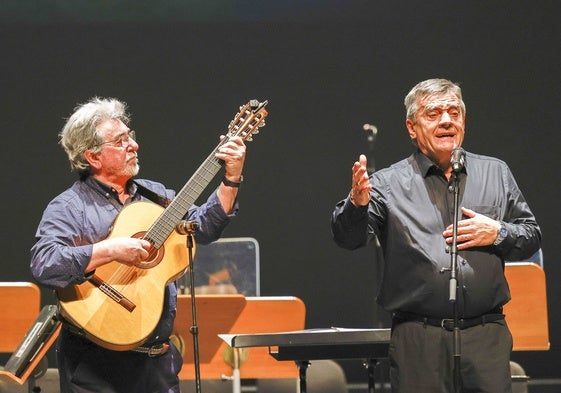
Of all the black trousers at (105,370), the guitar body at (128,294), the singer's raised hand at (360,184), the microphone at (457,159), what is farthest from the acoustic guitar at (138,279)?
the microphone at (457,159)

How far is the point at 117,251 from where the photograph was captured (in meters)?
3.56

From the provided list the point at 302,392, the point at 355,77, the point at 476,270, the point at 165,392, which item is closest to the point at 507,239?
the point at 476,270

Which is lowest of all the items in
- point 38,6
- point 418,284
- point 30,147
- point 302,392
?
point 302,392

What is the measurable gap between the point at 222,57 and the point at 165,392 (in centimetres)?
366

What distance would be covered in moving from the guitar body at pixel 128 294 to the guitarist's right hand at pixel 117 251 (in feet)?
0.30

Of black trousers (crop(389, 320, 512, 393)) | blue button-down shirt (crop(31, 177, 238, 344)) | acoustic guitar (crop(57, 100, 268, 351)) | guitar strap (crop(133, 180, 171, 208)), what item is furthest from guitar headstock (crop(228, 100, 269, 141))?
black trousers (crop(389, 320, 512, 393))

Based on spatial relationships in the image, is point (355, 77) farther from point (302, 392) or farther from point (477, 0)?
point (302, 392)

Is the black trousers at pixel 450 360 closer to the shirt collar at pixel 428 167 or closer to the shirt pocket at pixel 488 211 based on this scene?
the shirt pocket at pixel 488 211

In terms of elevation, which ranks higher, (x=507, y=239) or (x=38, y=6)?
(x=38, y=6)

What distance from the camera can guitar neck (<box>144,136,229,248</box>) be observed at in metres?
3.73

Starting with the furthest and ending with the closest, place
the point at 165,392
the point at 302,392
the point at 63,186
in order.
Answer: the point at 63,186, the point at 302,392, the point at 165,392

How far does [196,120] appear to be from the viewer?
6832mm

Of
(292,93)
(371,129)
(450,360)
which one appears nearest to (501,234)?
(450,360)

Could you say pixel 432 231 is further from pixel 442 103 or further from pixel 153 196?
pixel 153 196
